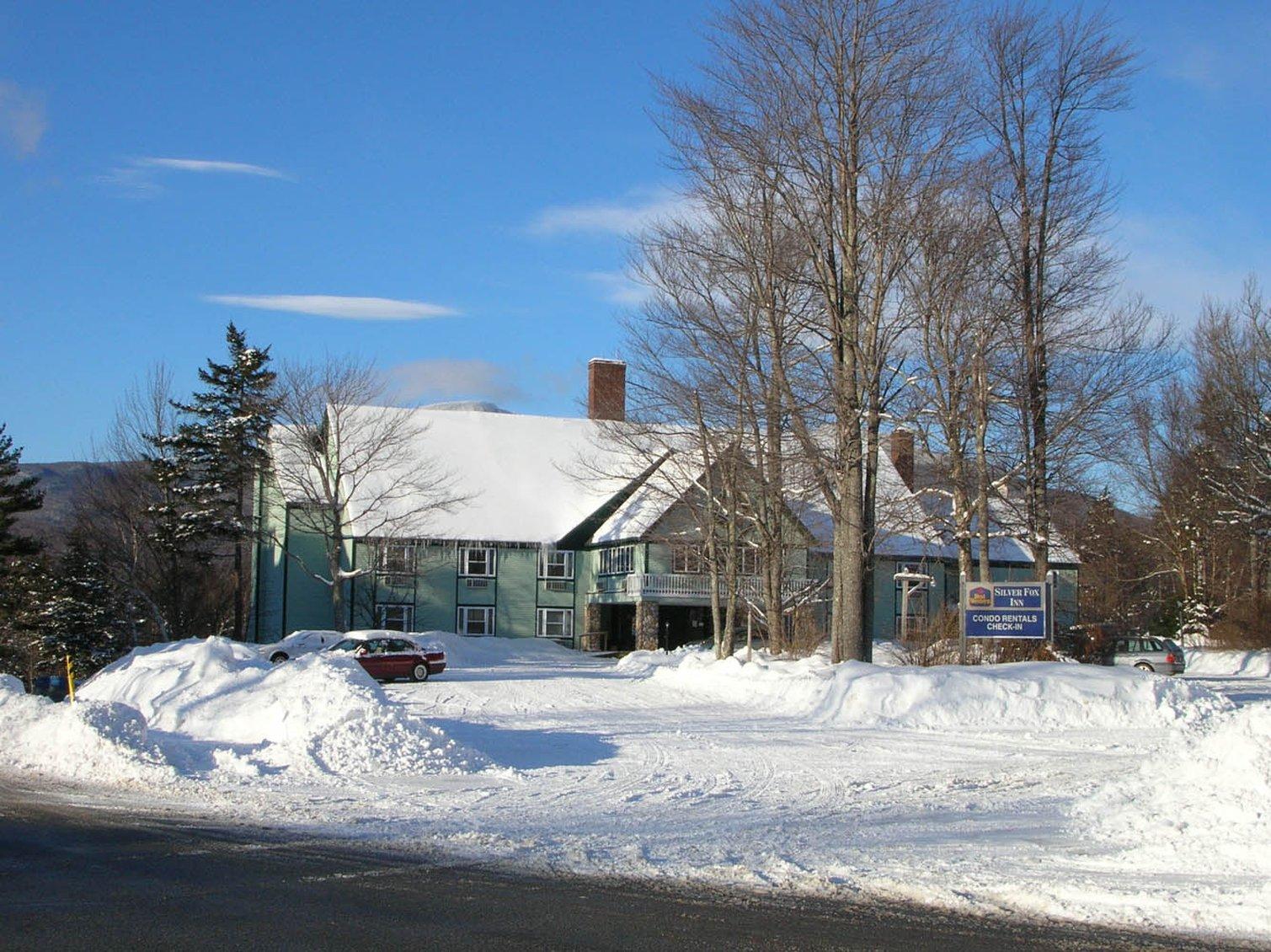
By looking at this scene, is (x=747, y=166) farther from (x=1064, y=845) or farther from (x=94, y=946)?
(x=94, y=946)

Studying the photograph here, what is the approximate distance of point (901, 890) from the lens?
9.02 m

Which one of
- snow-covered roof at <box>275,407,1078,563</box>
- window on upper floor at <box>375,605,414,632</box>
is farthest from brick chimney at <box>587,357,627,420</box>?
window on upper floor at <box>375,605,414,632</box>

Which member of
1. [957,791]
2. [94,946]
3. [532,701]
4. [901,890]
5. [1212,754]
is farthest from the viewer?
[532,701]

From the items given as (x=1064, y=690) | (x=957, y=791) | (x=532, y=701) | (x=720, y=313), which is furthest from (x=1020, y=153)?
(x=957, y=791)

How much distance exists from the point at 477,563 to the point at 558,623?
4.46 metres

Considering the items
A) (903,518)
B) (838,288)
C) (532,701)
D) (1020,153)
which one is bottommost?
(532,701)

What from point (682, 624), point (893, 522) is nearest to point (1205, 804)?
point (893, 522)

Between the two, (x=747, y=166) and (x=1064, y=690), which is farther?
(x=747, y=166)

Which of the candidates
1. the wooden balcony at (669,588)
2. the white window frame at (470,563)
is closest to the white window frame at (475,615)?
the white window frame at (470,563)

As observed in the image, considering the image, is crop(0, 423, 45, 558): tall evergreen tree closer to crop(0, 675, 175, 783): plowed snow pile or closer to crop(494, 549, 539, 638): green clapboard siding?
crop(494, 549, 539, 638): green clapboard siding

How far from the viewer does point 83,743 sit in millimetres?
15227

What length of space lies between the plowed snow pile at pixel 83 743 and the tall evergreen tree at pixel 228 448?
31.6 metres

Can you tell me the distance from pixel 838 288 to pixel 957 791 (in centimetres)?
1387

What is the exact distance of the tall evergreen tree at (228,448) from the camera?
158ft
